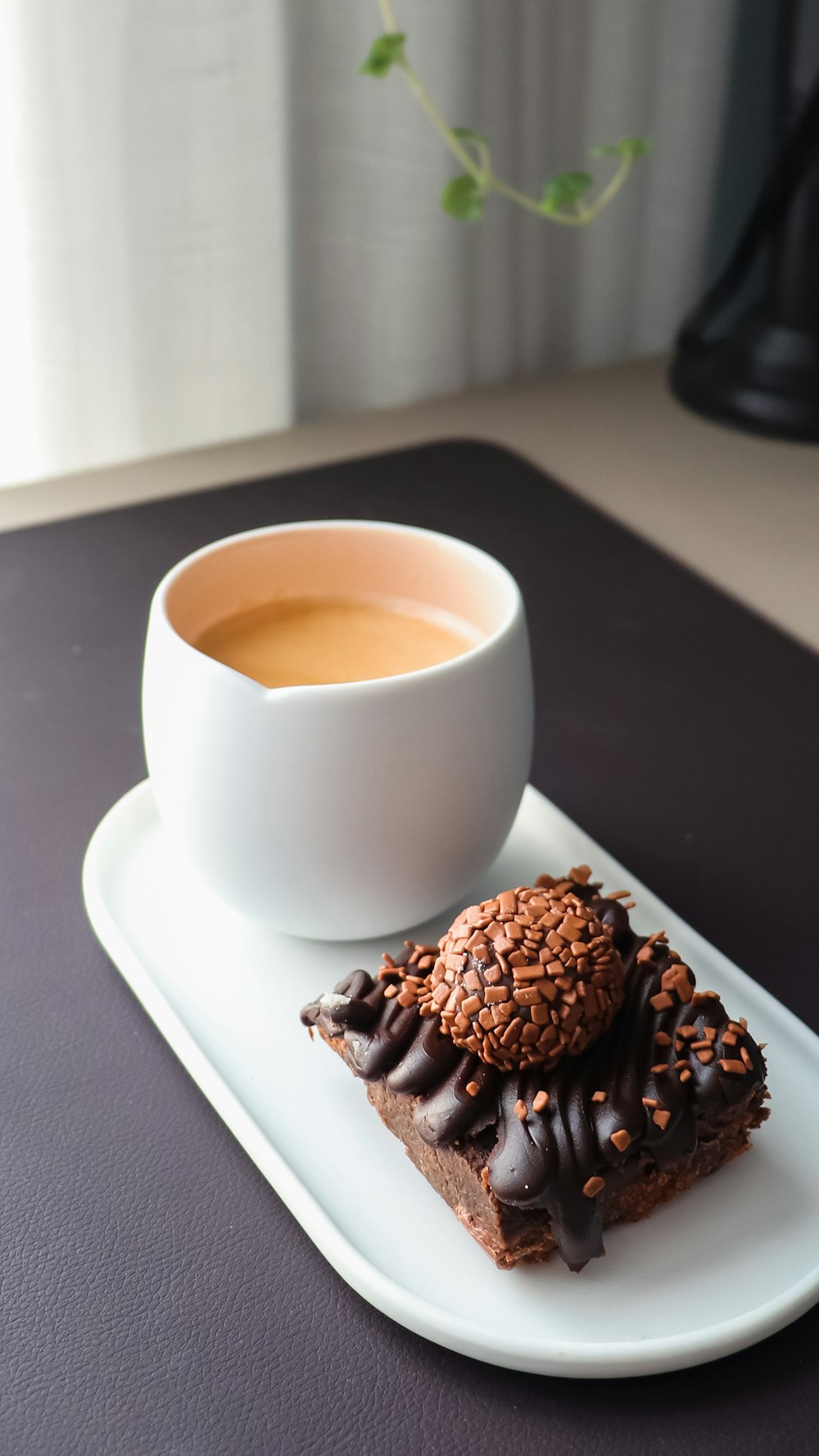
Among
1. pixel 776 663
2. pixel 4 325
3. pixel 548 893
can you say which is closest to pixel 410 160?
pixel 4 325

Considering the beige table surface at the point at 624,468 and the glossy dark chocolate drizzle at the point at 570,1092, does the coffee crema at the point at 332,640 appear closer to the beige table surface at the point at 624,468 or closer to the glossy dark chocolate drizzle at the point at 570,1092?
the glossy dark chocolate drizzle at the point at 570,1092

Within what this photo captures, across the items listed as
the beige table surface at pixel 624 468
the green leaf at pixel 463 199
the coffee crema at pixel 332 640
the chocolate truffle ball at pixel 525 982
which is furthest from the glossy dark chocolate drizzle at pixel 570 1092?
the green leaf at pixel 463 199

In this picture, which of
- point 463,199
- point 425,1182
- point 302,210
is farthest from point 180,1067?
point 302,210

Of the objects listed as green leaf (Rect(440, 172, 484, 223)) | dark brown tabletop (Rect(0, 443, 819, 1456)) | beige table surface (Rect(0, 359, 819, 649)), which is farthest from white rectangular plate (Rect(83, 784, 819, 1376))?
green leaf (Rect(440, 172, 484, 223))

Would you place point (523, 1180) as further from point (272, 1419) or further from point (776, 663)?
point (776, 663)

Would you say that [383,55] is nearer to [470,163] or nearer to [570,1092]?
[470,163]
